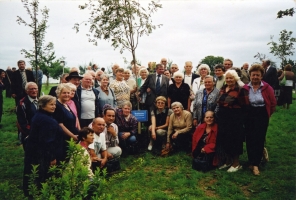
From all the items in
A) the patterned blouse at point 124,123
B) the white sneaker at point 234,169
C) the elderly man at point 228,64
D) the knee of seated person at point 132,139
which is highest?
the elderly man at point 228,64

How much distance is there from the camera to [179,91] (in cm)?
704

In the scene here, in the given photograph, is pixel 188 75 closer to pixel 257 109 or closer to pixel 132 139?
pixel 132 139

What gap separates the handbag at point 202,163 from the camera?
573 cm

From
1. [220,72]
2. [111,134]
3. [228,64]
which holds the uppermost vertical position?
[228,64]

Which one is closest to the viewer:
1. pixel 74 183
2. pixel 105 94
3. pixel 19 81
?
pixel 74 183

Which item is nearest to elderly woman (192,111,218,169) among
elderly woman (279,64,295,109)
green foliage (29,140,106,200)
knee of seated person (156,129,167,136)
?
knee of seated person (156,129,167,136)

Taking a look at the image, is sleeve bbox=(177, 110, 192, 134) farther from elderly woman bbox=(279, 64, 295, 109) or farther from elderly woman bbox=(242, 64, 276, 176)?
elderly woman bbox=(279, 64, 295, 109)

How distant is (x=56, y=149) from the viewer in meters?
4.30

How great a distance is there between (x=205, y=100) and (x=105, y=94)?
2400mm

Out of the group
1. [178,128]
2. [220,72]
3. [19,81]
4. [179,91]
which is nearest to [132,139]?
[178,128]

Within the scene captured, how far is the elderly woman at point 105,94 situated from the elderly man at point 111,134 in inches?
21.9

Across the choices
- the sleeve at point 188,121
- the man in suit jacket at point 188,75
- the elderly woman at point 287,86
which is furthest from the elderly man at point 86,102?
the elderly woman at point 287,86

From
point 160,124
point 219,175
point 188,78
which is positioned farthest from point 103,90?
point 219,175

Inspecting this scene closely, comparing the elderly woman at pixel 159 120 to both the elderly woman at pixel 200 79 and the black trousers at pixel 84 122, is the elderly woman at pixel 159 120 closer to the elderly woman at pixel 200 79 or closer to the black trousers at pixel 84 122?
the elderly woman at pixel 200 79
